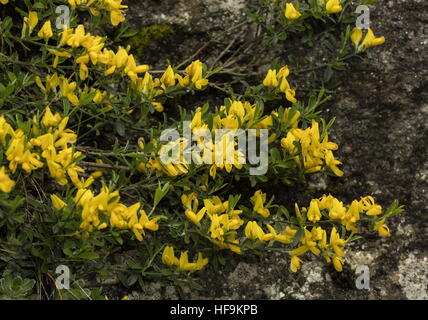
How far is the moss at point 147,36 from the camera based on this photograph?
2.94 metres

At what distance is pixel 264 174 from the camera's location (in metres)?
2.58

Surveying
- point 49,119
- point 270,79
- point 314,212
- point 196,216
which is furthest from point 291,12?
point 49,119

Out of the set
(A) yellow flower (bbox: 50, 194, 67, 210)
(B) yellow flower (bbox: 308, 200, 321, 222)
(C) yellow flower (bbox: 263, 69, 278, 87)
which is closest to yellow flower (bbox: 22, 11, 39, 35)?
(A) yellow flower (bbox: 50, 194, 67, 210)

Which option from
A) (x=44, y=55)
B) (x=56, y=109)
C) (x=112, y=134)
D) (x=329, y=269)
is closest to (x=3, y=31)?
(x=44, y=55)

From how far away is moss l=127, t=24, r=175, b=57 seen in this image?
2.94 m

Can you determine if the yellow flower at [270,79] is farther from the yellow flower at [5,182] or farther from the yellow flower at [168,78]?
the yellow flower at [5,182]

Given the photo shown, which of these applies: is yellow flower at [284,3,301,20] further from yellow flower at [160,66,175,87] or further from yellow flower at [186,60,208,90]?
yellow flower at [160,66,175,87]

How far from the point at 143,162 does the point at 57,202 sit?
1.22 ft

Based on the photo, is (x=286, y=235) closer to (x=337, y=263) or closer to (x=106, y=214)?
(x=337, y=263)

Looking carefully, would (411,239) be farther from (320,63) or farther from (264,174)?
(320,63)

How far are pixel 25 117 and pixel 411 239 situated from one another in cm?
155

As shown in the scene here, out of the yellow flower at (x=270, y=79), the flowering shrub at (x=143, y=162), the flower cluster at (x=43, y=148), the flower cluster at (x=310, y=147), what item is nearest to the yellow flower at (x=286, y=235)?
the flowering shrub at (x=143, y=162)

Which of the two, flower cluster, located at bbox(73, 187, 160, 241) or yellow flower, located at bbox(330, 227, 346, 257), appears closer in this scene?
flower cluster, located at bbox(73, 187, 160, 241)

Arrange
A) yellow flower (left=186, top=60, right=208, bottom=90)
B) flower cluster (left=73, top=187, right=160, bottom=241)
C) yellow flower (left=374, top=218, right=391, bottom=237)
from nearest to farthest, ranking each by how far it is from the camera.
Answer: flower cluster (left=73, top=187, right=160, bottom=241)
yellow flower (left=374, top=218, right=391, bottom=237)
yellow flower (left=186, top=60, right=208, bottom=90)
